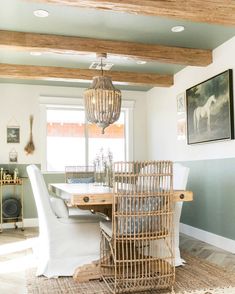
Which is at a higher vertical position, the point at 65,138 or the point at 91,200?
the point at 65,138

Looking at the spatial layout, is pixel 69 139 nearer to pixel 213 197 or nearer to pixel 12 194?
pixel 12 194

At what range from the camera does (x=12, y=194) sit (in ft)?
18.5

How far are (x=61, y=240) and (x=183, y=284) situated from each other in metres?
1.12

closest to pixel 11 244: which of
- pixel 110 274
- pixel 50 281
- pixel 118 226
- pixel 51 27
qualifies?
pixel 50 281

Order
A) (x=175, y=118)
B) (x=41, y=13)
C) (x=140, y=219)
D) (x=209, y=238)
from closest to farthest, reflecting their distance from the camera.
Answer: (x=140, y=219)
(x=41, y=13)
(x=209, y=238)
(x=175, y=118)

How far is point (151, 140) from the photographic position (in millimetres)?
6305

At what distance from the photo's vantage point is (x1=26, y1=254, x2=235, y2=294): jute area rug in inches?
104

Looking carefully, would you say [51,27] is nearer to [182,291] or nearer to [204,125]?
[204,125]

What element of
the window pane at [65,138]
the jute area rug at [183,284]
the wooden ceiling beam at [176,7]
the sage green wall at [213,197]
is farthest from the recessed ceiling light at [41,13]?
the window pane at [65,138]

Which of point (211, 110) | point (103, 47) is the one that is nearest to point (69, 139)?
point (103, 47)

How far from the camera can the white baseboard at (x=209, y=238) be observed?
3935 millimetres

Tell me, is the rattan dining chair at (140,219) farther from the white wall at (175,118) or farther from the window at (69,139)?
the window at (69,139)

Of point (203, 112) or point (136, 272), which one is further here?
point (203, 112)

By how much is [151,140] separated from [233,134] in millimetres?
2591
